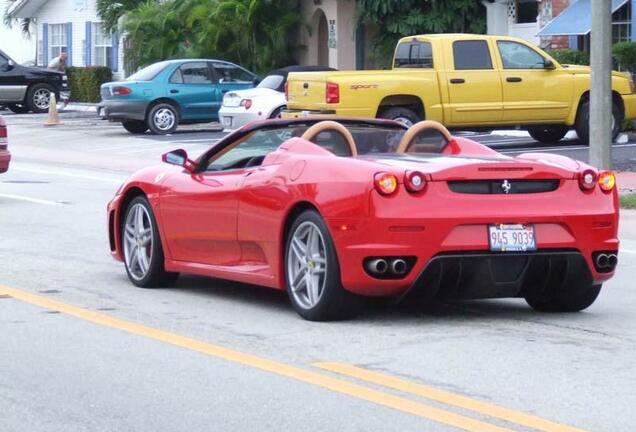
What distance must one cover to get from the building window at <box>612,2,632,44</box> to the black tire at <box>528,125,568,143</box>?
14.7ft

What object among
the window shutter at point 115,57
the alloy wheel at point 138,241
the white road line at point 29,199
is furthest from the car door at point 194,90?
the alloy wheel at point 138,241

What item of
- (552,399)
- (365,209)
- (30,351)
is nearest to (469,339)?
(365,209)

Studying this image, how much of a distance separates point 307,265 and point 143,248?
2142mm

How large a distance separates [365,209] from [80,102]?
40.4 meters

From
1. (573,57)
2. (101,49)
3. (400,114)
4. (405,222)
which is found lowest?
(405,222)

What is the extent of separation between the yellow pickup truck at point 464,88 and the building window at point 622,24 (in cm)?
526

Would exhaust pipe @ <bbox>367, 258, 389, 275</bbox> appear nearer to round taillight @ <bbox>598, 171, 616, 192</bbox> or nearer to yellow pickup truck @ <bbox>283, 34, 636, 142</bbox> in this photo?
round taillight @ <bbox>598, 171, 616, 192</bbox>

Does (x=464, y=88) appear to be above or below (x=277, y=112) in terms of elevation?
above

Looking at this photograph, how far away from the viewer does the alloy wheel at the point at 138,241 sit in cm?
1080

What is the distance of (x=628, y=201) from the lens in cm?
1728

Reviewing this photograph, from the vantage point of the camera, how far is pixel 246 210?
9.60m

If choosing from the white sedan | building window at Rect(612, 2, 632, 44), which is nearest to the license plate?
the white sedan

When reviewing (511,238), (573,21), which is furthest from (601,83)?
(573,21)

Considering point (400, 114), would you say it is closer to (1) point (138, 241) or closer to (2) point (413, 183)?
(1) point (138, 241)
